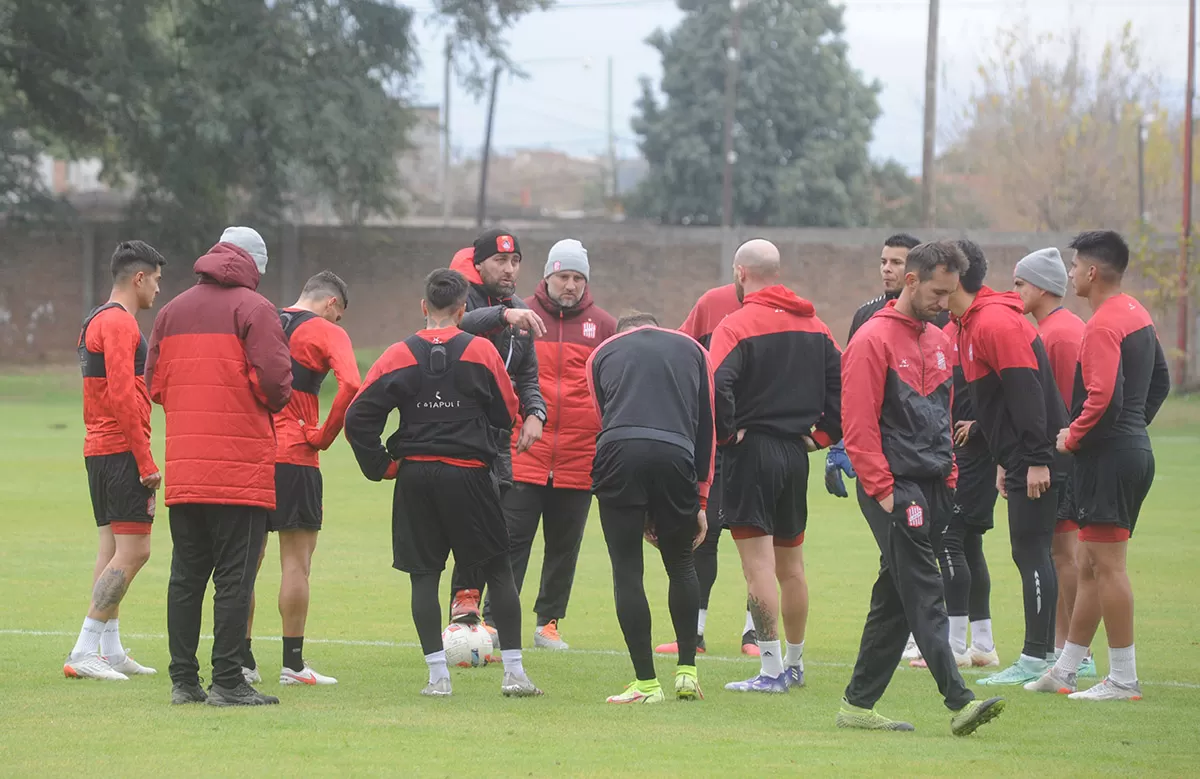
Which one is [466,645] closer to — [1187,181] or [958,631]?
[958,631]

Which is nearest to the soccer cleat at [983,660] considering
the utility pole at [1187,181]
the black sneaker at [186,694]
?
the black sneaker at [186,694]

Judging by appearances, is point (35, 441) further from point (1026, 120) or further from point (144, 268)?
point (1026, 120)

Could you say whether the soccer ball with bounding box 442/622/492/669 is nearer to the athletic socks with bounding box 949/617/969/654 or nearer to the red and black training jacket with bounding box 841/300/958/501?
the athletic socks with bounding box 949/617/969/654

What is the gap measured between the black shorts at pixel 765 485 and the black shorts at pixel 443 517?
125 cm

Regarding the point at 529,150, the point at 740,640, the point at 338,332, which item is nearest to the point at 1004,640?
the point at 740,640

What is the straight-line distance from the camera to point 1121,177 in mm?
57812

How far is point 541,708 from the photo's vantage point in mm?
7441

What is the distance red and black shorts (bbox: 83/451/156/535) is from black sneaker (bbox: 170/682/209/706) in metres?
1.11

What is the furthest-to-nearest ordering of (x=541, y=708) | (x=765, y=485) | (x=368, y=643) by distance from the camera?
(x=368, y=643) → (x=765, y=485) → (x=541, y=708)

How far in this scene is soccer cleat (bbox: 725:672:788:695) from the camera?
A: 316 inches

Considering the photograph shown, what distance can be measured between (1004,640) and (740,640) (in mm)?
1745

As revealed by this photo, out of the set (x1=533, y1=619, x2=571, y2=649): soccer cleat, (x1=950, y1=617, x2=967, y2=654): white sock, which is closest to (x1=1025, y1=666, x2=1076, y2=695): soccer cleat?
(x1=950, y1=617, x2=967, y2=654): white sock

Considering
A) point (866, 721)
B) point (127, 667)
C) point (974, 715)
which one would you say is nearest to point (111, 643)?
point (127, 667)

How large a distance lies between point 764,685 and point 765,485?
106 cm
